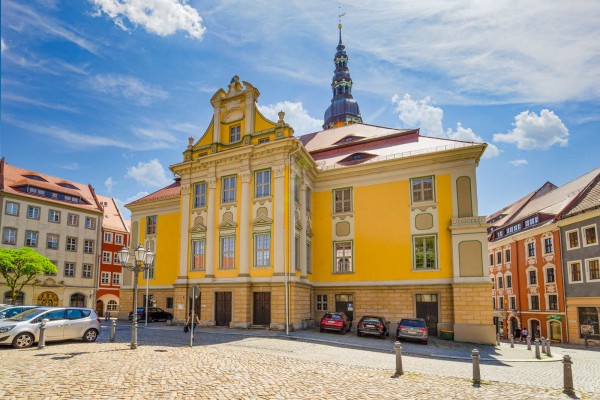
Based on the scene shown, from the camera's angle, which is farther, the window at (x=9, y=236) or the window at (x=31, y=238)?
the window at (x=31, y=238)

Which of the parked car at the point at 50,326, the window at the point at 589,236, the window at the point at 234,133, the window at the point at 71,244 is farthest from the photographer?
the window at the point at 71,244

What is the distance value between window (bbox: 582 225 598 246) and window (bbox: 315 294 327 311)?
22.3 meters

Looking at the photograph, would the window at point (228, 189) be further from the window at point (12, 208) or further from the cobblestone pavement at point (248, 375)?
the window at point (12, 208)

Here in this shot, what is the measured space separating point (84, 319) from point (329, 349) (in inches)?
430

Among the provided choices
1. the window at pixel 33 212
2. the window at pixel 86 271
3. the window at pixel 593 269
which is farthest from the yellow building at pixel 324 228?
the window at pixel 86 271

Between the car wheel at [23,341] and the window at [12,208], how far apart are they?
3394 centimetres

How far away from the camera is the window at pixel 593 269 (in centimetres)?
3356

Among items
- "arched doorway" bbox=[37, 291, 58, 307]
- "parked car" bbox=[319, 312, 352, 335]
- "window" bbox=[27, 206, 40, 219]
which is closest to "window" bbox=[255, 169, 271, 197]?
"parked car" bbox=[319, 312, 352, 335]

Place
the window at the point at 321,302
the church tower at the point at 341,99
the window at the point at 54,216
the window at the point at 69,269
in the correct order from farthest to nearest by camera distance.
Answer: the church tower at the point at 341,99
the window at the point at 69,269
the window at the point at 54,216
the window at the point at 321,302

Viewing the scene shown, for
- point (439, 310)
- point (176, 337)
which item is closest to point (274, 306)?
point (176, 337)

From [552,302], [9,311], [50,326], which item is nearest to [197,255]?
[9,311]

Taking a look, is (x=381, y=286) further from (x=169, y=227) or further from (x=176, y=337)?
(x=169, y=227)

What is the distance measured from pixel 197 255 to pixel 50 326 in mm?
14107

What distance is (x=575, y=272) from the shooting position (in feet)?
119
